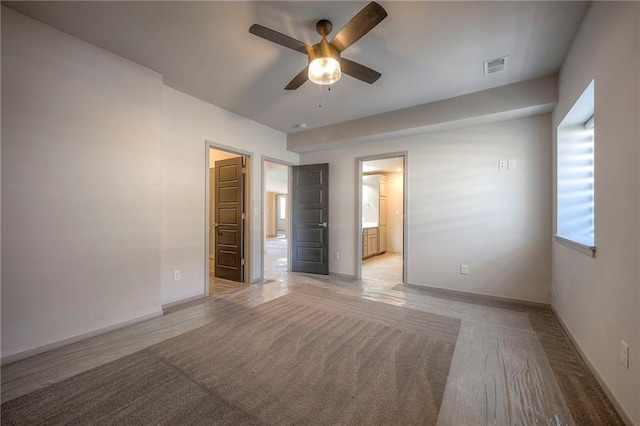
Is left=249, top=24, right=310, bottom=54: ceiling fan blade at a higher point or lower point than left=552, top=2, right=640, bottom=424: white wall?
higher

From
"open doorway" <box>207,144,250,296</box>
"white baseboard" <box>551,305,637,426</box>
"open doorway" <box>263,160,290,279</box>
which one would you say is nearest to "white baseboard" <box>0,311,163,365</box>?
"open doorway" <box>207,144,250,296</box>

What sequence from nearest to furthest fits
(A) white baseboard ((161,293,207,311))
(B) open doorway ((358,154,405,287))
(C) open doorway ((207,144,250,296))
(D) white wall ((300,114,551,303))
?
(A) white baseboard ((161,293,207,311)) < (D) white wall ((300,114,551,303)) < (C) open doorway ((207,144,250,296)) < (B) open doorway ((358,154,405,287))

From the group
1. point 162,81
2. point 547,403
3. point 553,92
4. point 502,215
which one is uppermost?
point 162,81

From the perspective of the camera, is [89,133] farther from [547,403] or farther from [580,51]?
[580,51]

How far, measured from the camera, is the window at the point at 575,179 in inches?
104

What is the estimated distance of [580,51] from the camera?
212cm

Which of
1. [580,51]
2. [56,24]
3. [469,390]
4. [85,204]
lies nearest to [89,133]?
[85,204]

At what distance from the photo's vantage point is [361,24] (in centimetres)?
175

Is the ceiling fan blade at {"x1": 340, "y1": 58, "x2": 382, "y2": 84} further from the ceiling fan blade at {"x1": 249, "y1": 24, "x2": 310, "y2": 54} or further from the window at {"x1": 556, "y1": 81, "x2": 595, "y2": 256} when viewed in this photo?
the window at {"x1": 556, "y1": 81, "x2": 595, "y2": 256}

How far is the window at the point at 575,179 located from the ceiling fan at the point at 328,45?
221 centimetres

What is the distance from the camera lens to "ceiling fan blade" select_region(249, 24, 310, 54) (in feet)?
5.84

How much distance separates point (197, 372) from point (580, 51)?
12.9ft

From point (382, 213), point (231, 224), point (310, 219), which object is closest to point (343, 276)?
point (310, 219)

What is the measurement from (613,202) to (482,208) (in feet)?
6.67
